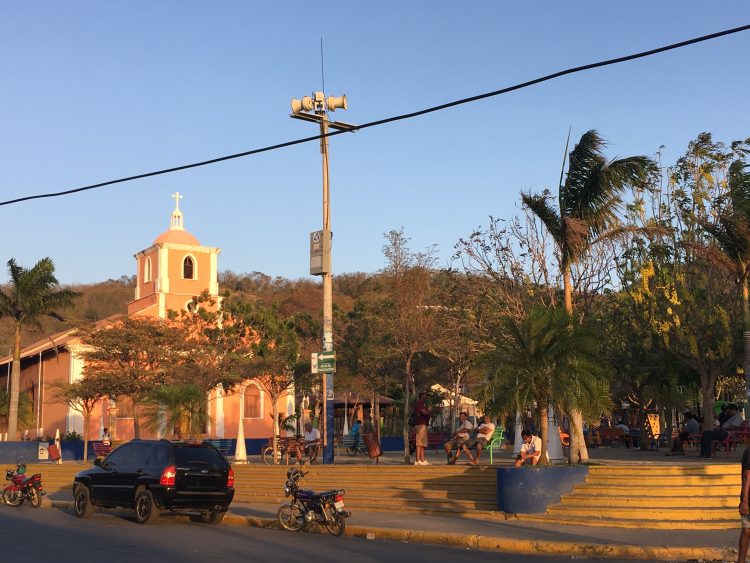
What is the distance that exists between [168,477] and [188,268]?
3685 centimetres

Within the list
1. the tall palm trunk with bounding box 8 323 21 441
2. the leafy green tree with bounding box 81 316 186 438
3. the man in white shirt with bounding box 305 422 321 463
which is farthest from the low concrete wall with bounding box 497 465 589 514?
the tall palm trunk with bounding box 8 323 21 441

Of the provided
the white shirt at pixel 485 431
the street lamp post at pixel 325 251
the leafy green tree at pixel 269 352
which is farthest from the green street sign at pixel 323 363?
the leafy green tree at pixel 269 352

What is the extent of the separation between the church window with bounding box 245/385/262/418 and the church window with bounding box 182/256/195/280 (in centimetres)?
734

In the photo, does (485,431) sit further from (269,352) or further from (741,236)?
(269,352)

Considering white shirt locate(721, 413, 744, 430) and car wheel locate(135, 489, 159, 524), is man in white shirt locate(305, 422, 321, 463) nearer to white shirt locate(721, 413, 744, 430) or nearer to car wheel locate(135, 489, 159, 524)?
car wheel locate(135, 489, 159, 524)

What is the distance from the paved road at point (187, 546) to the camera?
481 inches

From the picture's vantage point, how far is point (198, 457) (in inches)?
680

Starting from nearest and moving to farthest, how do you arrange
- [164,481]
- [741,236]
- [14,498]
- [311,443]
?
1. [164,481]
2. [741,236]
3. [14,498]
4. [311,443]

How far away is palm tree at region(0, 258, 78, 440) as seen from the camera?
37719mm

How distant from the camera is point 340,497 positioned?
602 inches

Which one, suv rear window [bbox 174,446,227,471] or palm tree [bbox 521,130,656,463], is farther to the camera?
palm tree [bbox 521,130,656,463]

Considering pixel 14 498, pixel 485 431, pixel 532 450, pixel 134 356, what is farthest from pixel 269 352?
pixel 532 450

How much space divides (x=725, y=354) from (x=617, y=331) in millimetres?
6716

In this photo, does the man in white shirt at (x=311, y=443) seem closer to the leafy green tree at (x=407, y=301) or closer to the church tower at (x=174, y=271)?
the leafy green tree at (x=407, y=301)
